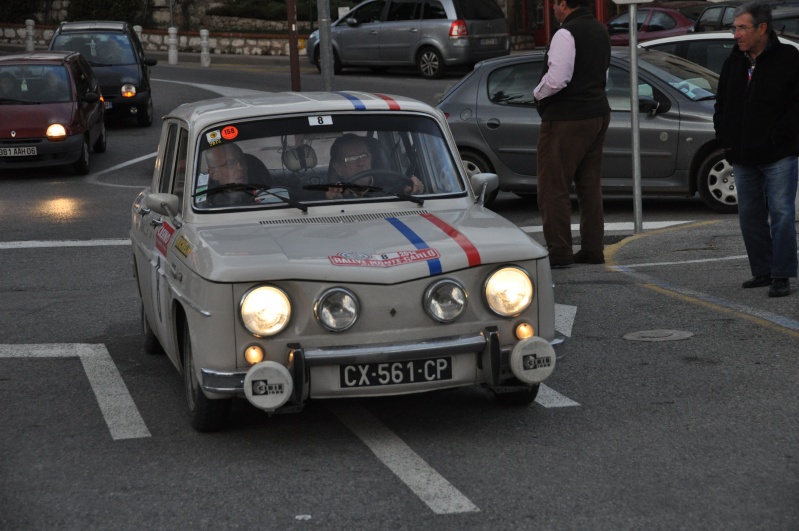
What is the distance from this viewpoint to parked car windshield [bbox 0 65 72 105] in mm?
19000

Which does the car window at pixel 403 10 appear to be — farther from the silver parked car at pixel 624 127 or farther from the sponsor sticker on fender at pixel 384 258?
the sponsor sticker on fender at pixel 384 258

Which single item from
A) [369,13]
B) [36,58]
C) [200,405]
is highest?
[369,13]

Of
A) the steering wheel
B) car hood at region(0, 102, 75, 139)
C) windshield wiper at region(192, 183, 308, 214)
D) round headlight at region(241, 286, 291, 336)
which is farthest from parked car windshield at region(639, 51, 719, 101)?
round headlight at region(241, 286, 291, 336)

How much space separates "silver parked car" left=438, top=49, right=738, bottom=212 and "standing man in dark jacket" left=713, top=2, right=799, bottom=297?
13.8 ft

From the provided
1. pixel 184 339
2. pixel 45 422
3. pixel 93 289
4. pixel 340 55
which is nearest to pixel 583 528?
pixel 184 339

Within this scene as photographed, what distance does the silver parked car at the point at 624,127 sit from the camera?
13328 mm

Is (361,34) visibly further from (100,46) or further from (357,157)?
(357,157)

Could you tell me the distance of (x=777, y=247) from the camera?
→ 889cm

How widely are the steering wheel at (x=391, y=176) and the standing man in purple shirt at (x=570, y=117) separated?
328cm

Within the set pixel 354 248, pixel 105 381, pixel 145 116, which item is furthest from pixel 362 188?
pixel 145 116

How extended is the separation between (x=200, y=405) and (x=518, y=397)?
1521 mm

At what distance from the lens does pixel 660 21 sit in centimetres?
2919

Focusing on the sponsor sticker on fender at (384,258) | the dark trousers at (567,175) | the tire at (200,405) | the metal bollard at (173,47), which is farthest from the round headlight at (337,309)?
the metal bollard at (173,47)

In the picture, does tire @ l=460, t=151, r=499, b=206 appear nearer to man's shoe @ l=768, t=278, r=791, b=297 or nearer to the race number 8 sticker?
man's shoe @ l=768, t=278, r=791, b=297
